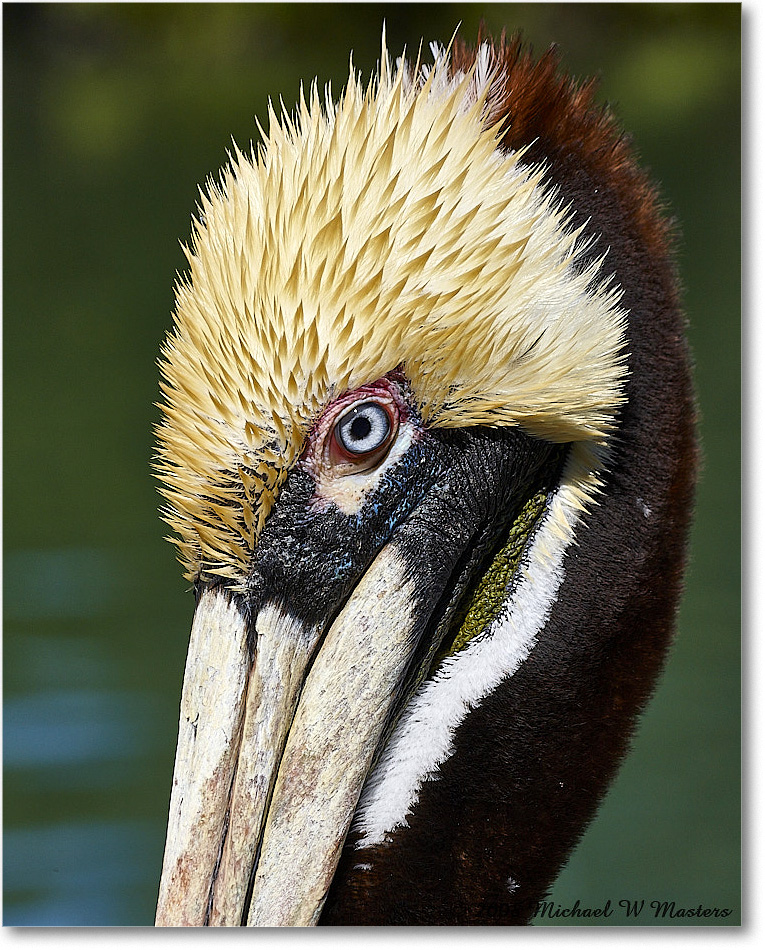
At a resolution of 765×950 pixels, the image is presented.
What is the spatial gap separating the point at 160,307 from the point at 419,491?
62cm

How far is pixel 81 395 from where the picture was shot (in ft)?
5.53

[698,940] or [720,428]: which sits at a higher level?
[720,428]

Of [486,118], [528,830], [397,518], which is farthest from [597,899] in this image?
[486,118]

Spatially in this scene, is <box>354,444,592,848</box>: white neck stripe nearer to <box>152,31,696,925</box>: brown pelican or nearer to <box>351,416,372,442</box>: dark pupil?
<box>152,31,696,925</box>: brown pelican

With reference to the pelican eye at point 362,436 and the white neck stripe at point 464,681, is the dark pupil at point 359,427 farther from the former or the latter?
the white neck stripe at point 464,681

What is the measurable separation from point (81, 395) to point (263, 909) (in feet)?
2.75

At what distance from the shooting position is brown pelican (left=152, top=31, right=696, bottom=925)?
1168 millimetres

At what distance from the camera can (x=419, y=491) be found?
3.93 ft

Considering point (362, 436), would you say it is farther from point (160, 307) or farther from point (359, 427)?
point (160, 307)

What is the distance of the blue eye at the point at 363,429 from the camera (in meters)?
1.16

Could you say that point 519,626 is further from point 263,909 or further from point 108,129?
point 108,129

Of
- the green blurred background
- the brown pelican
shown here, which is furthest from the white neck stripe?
the green blurred background

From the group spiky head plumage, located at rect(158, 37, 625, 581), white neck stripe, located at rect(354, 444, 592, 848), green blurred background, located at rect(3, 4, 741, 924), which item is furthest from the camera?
green blurred background, located at rect(3, 4, 741, 924)

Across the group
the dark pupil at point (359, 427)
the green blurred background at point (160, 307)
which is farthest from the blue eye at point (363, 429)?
the green blurred background at point (160, 307)
